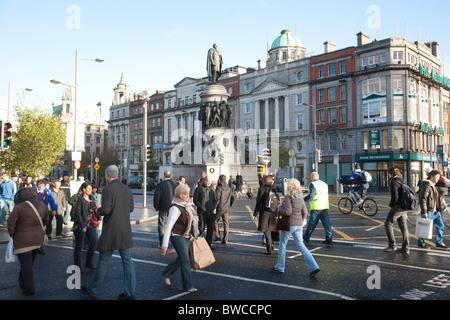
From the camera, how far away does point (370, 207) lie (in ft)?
50.4

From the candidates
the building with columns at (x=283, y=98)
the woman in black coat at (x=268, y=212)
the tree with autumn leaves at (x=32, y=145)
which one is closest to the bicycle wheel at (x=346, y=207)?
the woman in black coat at (x=268, y=212)

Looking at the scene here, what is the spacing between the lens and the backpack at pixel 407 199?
854 cm

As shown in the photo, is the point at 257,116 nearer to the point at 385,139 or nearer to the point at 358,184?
the point at 385,139

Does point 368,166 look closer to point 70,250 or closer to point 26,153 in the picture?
point 26,153

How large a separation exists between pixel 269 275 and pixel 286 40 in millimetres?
62239

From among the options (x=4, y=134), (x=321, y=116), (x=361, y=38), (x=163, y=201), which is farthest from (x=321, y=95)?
(x=163, y=201)

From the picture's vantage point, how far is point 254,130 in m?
62.2

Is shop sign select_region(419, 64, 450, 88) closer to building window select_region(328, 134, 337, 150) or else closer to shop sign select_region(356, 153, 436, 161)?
shop sign select_region(356, 153, 436, 161)

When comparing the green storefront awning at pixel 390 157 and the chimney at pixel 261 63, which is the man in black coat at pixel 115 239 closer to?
the green storefront awning at pixel 390 157

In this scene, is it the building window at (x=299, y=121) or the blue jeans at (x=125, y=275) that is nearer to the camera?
the blue jeans at (x=125, y=275)

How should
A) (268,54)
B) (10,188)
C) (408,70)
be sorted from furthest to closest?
(268,54) → (408,70) → (10,188)

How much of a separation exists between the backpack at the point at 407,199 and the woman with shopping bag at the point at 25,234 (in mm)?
7415
